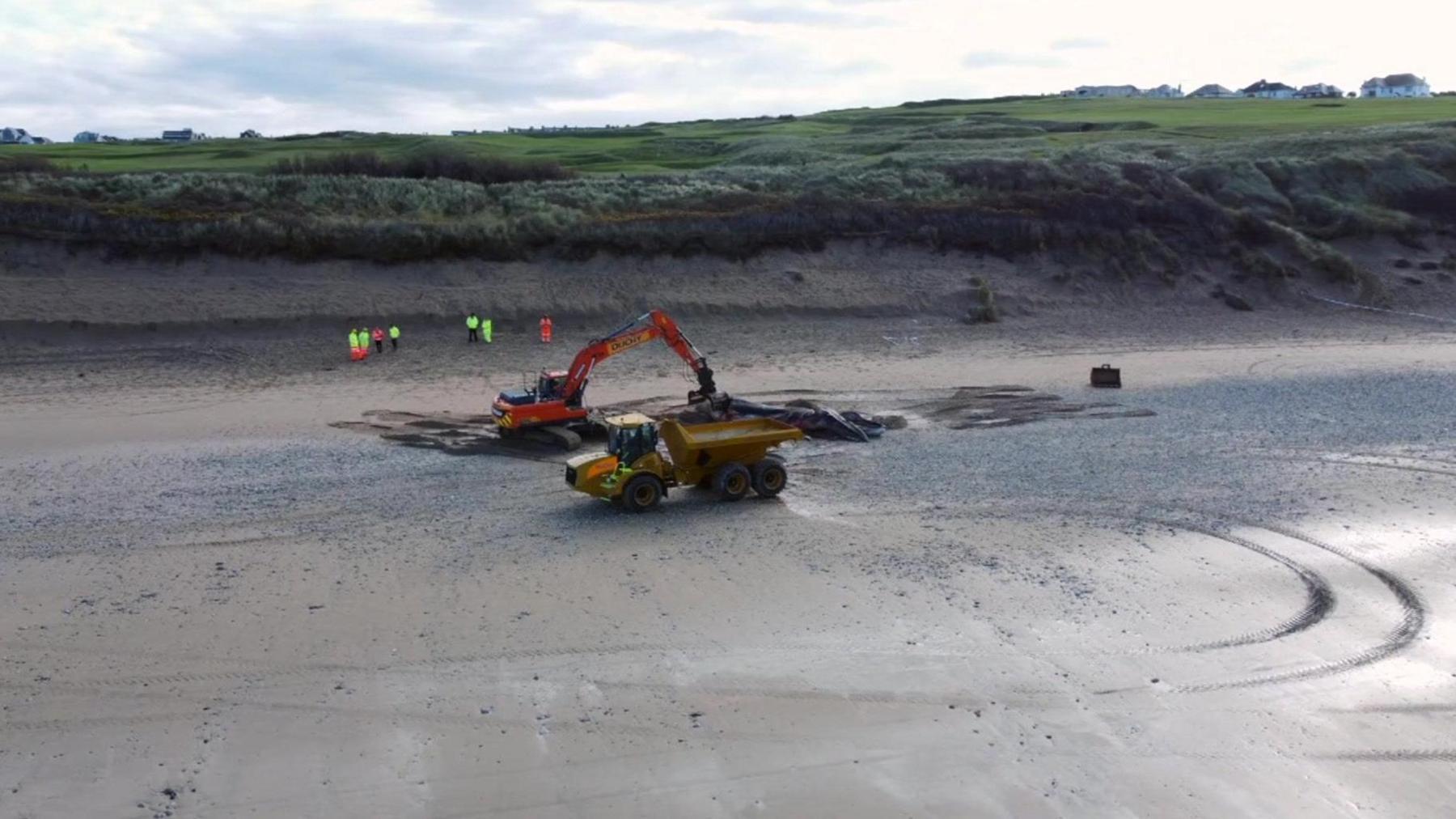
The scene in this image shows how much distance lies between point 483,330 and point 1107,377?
14284 mm

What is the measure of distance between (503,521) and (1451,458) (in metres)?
14.9

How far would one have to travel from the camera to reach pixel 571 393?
22547 millimetres

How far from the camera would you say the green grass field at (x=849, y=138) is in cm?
5491

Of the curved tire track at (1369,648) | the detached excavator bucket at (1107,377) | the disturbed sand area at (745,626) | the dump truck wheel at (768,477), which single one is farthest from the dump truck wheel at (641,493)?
the detached excavator bucket at (1107,377)

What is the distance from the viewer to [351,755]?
10.7 meters

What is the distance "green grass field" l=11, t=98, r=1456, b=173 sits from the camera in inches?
2162

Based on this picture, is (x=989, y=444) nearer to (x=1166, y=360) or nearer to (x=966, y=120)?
(x=1166, y=360)

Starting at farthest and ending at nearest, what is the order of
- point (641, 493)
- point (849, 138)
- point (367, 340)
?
point (849, 138)
point (367, 340)
point (641, 493)

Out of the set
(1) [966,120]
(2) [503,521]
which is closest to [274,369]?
(2) [503,521]

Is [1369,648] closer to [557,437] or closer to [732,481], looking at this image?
[732,481]

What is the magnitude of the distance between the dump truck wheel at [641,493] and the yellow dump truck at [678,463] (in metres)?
0.01

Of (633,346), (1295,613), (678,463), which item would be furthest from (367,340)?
A: (1295,613)

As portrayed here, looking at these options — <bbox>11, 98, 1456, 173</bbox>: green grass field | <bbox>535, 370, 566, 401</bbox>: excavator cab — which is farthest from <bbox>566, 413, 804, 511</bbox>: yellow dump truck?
<bbox>11, 98, 1456, 173</bbox>: green grass field

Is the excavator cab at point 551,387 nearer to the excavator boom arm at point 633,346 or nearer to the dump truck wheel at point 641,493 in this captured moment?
the excavator boom arm at point 633,346
